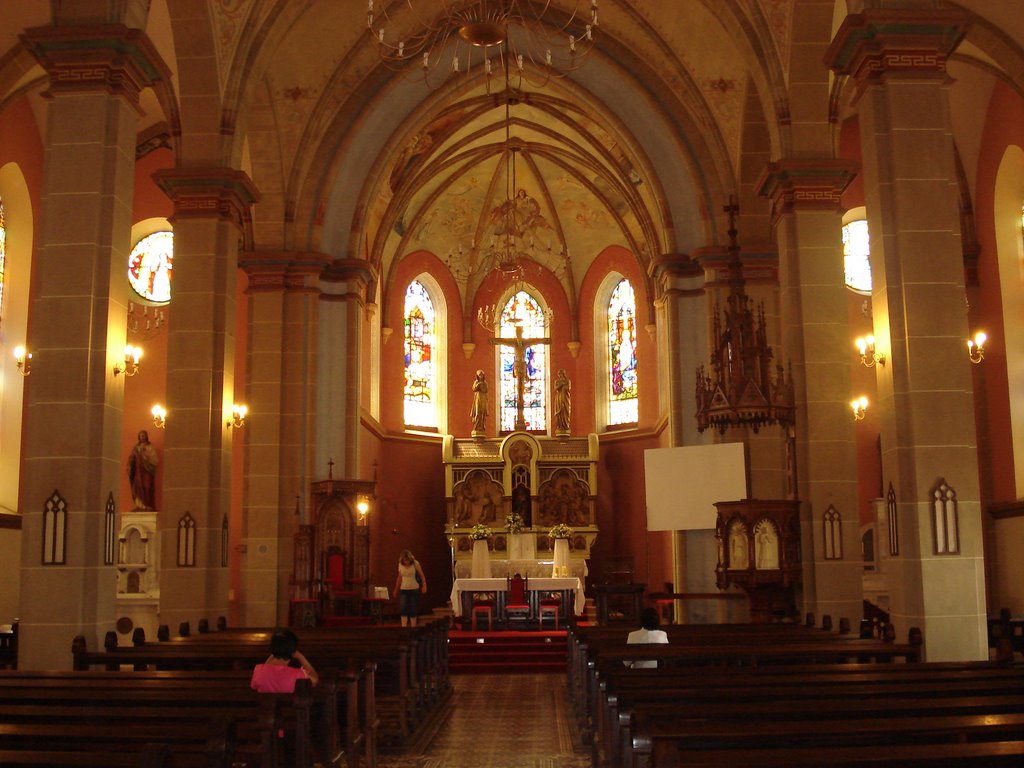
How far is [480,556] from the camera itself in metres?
23.7

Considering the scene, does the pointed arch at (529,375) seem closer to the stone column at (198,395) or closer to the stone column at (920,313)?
the stone column at (198,395)

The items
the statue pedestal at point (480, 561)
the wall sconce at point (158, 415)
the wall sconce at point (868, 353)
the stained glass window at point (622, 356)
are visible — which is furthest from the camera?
the stained glass window at point (622, 356)

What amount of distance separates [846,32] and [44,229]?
7657 millimetres

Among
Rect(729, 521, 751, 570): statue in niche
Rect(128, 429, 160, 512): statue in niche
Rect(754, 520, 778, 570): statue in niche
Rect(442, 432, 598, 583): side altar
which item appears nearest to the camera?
Rect(754, 520, 778, 570): statue in niche

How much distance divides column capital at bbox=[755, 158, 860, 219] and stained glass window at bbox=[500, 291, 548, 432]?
16.6m

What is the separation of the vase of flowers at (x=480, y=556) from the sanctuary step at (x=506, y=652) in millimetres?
4246

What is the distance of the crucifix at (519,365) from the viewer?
2927cm

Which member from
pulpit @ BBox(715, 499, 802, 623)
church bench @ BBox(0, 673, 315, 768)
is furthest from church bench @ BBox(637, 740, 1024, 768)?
pulpit @ BBox(715, 499, 802, 623)

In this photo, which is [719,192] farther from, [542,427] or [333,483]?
[542,427]

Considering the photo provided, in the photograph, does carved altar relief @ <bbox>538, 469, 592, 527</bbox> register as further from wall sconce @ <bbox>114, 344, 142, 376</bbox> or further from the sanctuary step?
wall sconce @ <bbox>114, 344, 142, 376</bbox>

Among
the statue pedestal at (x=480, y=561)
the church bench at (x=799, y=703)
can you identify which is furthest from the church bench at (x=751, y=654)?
the statue pedestal at (x=480, y=561)

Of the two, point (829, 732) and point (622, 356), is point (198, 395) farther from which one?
point (622, 356)

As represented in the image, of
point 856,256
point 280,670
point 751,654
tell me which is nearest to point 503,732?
point 751,654

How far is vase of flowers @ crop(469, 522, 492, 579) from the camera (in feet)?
77.2
